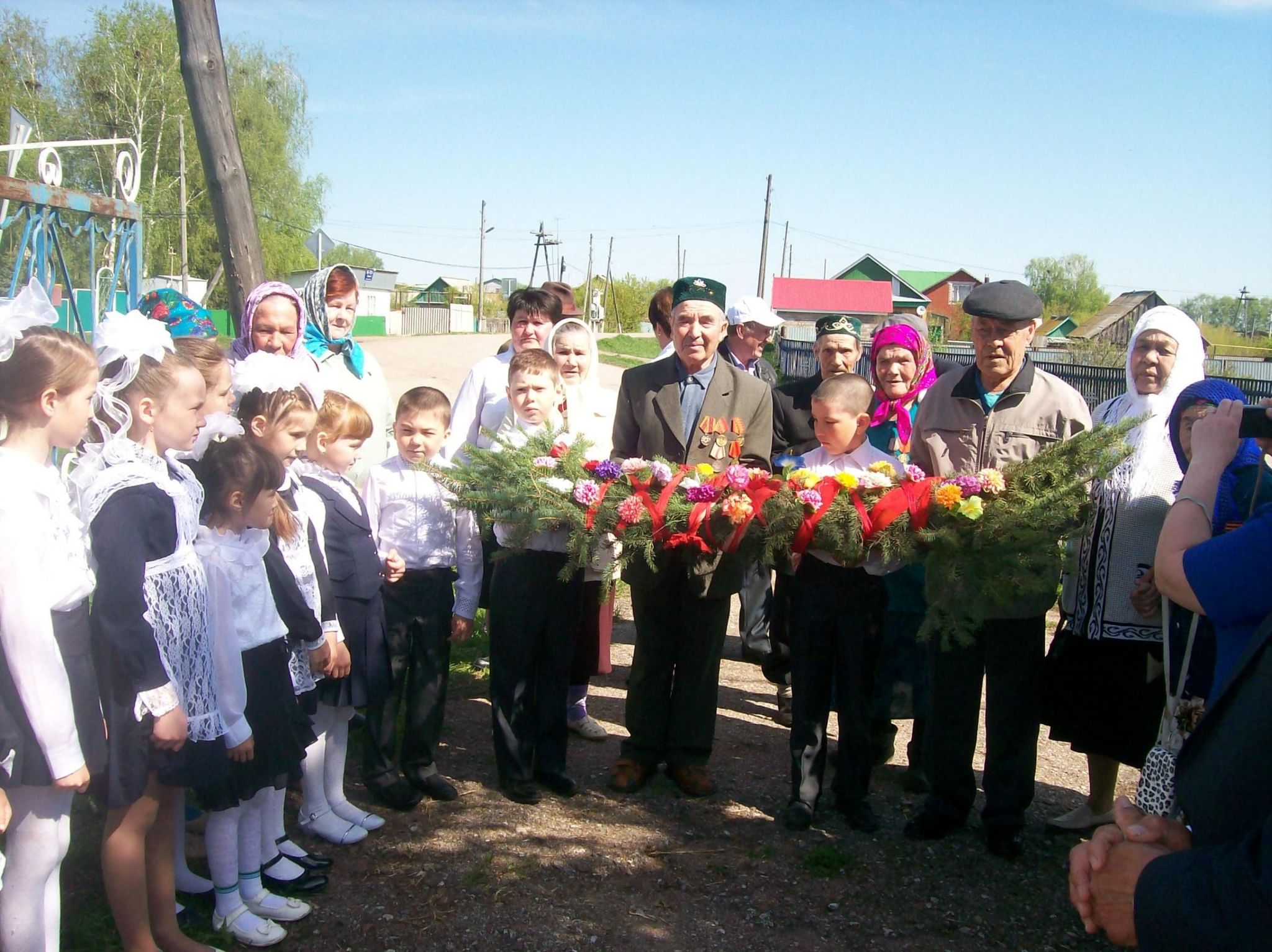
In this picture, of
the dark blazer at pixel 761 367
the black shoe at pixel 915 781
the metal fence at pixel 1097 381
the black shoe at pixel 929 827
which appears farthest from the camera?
the metal fence at pixel 1097 381

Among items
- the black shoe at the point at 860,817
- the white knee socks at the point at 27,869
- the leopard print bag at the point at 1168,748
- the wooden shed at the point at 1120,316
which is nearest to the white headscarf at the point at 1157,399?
the leopard print bag at the point at 1168,748

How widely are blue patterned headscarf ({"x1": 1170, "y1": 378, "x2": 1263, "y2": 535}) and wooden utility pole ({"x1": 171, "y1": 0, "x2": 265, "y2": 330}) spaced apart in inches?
190

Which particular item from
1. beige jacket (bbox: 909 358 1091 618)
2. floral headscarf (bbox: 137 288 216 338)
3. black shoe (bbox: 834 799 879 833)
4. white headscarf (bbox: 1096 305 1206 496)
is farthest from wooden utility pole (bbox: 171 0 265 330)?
white headscarf (bbox: 1096 305 1206 496)

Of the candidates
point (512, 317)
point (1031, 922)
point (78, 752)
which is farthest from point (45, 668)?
point (512, 317)

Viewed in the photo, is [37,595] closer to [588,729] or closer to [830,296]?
[588,729]

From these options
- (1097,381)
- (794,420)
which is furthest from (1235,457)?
(1097,381)

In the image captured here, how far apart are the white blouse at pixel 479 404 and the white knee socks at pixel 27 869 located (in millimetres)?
2486

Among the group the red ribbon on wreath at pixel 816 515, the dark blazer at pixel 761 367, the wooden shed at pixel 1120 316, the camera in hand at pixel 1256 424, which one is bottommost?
the red ribbon on wreath at pixel 816 515

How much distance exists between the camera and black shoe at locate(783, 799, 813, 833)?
12.6 feet

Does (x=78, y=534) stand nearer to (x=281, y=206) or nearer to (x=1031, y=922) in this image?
(x=1031, y=922)

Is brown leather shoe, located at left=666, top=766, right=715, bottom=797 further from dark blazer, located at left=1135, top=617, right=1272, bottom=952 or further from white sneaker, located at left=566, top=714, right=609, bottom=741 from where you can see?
dark blazer, located at left=1135, top=617, right=1272, bottom=952

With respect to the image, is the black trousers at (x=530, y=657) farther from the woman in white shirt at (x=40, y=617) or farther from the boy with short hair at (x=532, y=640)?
the woman in white shirt at (x=40, y=617)

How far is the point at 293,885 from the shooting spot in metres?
3.28

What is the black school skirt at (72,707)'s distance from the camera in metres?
2.37
